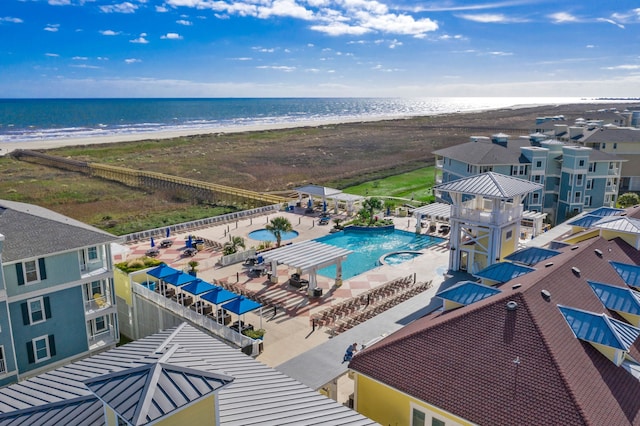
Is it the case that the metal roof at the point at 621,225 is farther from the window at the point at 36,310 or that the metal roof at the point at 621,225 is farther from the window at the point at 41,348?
the window at the point at 41,348

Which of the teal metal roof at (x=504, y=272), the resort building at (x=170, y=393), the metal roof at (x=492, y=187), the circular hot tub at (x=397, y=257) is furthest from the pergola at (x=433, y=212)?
the resort building at (x=170, y=393)

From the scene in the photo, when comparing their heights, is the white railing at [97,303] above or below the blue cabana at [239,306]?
above

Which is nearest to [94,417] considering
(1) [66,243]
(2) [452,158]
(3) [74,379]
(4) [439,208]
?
(3) [74,379]

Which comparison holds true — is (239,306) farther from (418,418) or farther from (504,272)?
(504,272)

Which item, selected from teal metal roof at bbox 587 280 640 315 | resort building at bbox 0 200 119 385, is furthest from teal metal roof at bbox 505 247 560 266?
resort building at bbox 0 200 119 385

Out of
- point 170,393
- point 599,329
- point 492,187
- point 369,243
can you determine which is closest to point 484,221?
point 492,187
